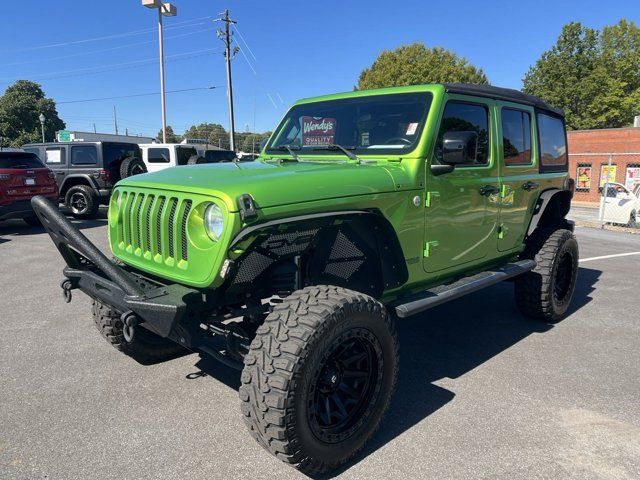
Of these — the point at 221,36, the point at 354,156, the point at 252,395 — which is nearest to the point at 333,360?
the point at 252,395

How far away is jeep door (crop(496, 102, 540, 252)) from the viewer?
410 centimetres

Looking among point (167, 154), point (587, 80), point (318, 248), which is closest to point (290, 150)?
point (318, 248)

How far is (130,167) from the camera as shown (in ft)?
38.4

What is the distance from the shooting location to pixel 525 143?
4.49 meters

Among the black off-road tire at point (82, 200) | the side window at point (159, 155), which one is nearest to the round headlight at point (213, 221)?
the black off-road tire at point (82, 200)

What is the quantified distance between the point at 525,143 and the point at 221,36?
30.7m

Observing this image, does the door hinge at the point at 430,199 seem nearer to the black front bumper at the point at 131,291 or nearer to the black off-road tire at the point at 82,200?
the black front bumper at the point at 131,291

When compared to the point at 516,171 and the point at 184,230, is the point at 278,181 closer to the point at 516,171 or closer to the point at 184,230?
the point at 184,230

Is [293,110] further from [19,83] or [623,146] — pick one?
[19,83]

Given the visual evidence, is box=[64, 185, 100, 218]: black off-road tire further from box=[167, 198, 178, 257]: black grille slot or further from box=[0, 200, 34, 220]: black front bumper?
box=[167, 198, 178, 257]: black grille slot

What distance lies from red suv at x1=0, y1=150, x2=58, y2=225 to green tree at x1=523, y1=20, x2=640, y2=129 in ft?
110

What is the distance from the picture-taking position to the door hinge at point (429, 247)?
3.31m

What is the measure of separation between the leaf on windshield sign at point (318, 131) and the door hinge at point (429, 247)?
109 centimetres

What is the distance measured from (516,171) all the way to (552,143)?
1099 millimetres
